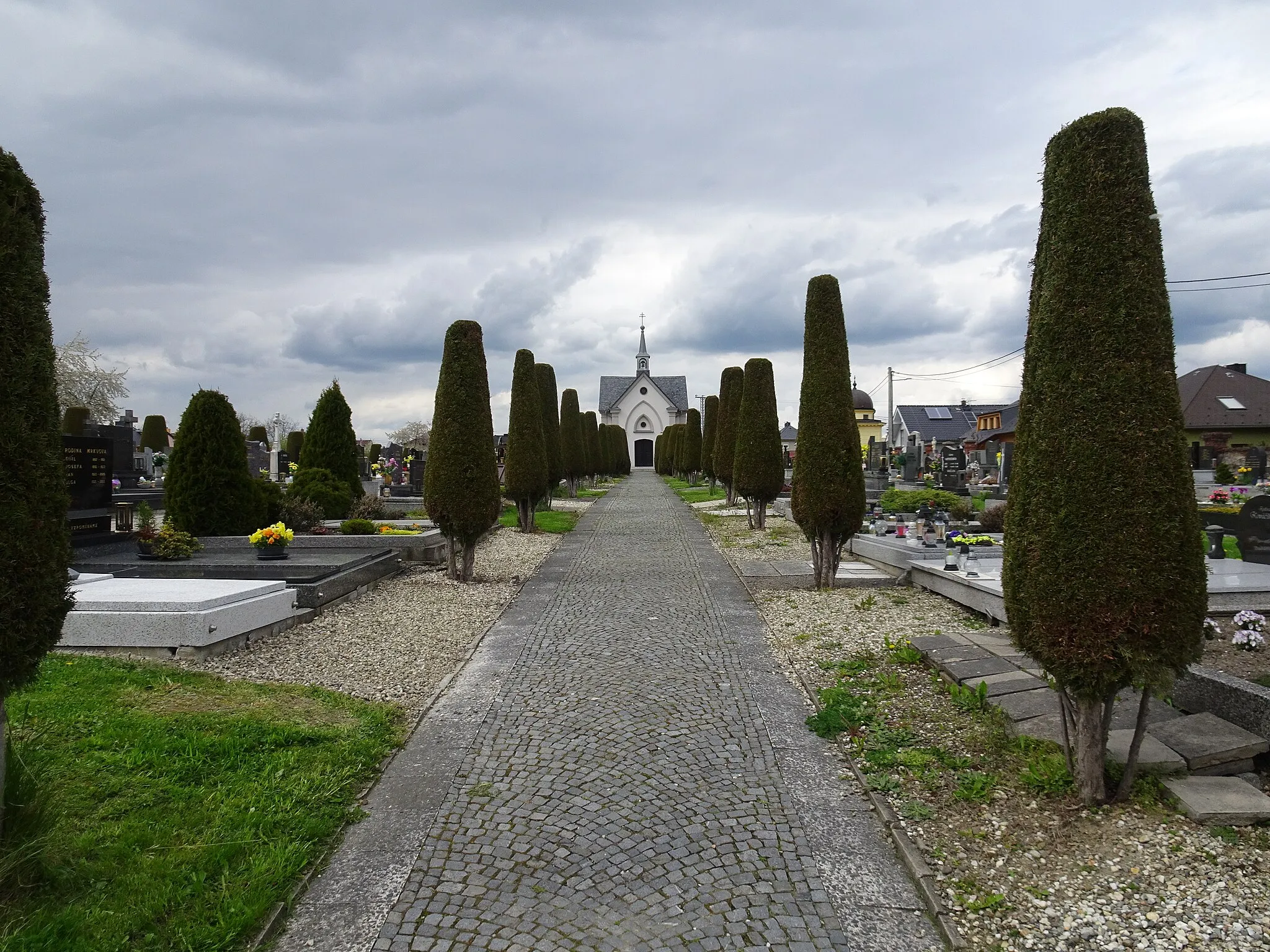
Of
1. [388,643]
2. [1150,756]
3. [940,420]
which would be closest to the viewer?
[1150,756]

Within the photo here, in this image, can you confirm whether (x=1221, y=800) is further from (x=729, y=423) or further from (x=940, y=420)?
(x=940, y=420)

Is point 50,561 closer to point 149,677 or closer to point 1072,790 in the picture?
point 149,677

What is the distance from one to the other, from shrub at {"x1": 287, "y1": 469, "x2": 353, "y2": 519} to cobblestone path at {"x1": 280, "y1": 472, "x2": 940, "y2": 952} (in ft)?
32.1

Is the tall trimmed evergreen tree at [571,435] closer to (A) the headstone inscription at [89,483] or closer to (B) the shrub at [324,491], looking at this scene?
(B) the shrub at [324,491]

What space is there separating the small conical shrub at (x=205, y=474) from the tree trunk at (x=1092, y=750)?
12288 millimetres

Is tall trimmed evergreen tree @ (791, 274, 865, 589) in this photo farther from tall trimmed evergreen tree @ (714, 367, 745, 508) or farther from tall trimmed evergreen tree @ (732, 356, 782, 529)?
tall trimmed evergreen tree @ (714, 367, 745, 508)

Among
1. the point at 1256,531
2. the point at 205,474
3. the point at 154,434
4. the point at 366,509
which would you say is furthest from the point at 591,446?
the point at 1256,531

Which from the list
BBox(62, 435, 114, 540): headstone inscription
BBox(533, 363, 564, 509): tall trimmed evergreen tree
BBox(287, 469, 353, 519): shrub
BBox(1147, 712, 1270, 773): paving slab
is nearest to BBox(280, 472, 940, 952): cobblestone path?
BBox(1147, 712, 1270, 773): paving slab

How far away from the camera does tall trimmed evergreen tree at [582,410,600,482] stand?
3678 centimetres

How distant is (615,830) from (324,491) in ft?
43.4

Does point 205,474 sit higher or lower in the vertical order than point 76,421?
lower

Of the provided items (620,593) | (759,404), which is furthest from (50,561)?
(759,404)

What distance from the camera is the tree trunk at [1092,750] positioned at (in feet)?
12.6

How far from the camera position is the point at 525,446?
58.0 ft
